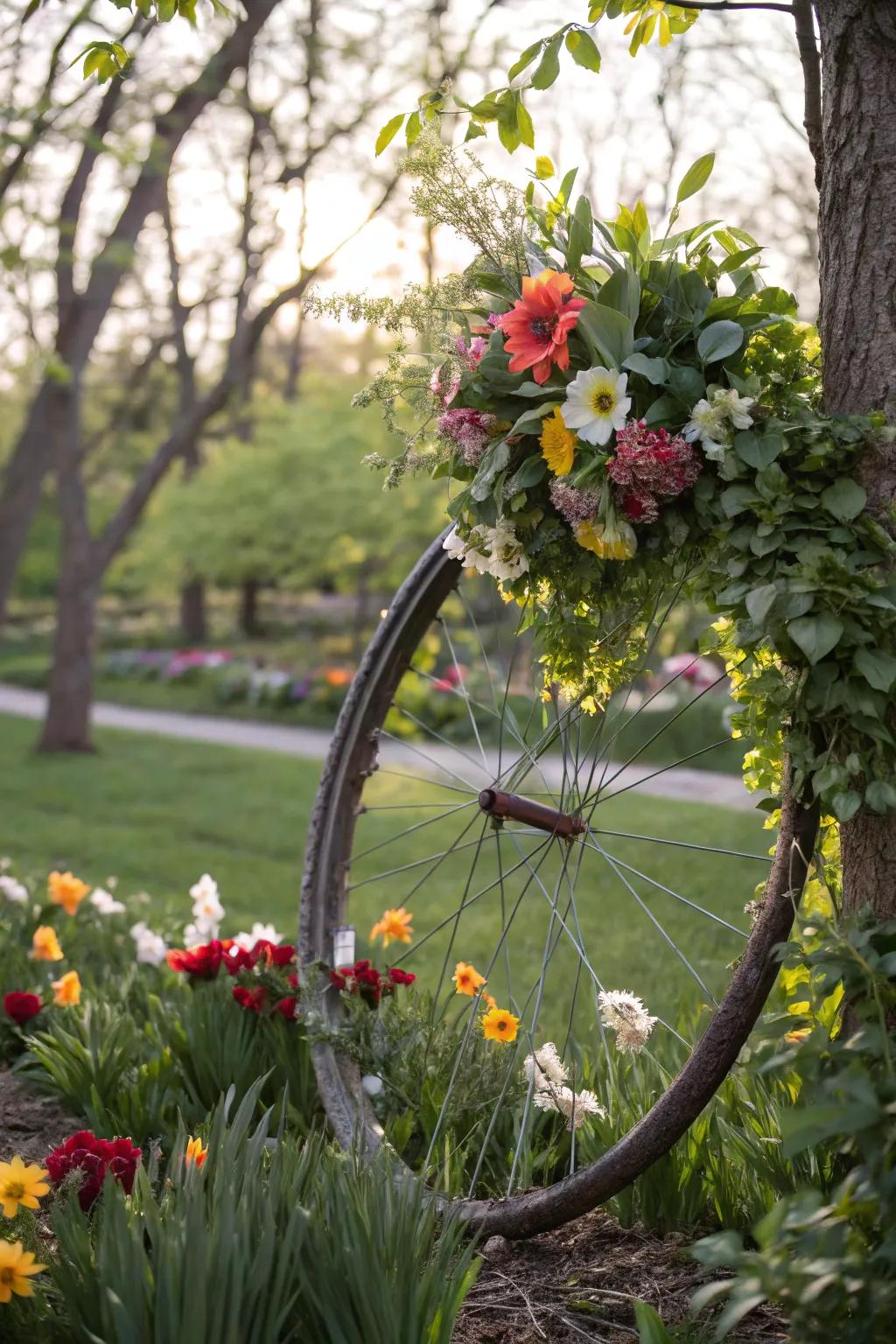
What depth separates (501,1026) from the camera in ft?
8.18

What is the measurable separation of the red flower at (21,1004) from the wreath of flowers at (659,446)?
177cm

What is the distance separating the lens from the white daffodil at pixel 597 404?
1.85 m

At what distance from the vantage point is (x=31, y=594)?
3734 centimetres

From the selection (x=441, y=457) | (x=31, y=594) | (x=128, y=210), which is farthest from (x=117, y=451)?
(x=441, y=457)

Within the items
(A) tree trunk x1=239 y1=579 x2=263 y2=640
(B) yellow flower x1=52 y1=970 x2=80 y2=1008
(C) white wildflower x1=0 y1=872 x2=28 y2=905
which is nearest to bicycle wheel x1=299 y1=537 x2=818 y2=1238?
(B) yellow flower x1=52 y1=970 x2=80 y2=1008

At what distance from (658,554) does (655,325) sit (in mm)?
372

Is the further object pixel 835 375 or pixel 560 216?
pixel 560 216

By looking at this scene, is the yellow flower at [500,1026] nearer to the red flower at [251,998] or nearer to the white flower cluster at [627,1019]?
the white flower cluster at [627,1019]

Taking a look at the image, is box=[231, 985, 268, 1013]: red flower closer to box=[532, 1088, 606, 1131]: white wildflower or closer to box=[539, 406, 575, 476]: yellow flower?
box=[532, 1088, 606, 1131]: white wildflower

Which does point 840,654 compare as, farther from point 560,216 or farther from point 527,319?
point 560,216

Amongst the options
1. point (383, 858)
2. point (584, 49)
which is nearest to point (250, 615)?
point (383, 858)

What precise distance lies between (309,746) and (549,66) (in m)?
10.5

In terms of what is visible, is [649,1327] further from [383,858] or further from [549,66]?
[383,858]

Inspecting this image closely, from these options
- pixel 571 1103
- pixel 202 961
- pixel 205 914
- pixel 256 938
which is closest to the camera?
pixel 571 1103
